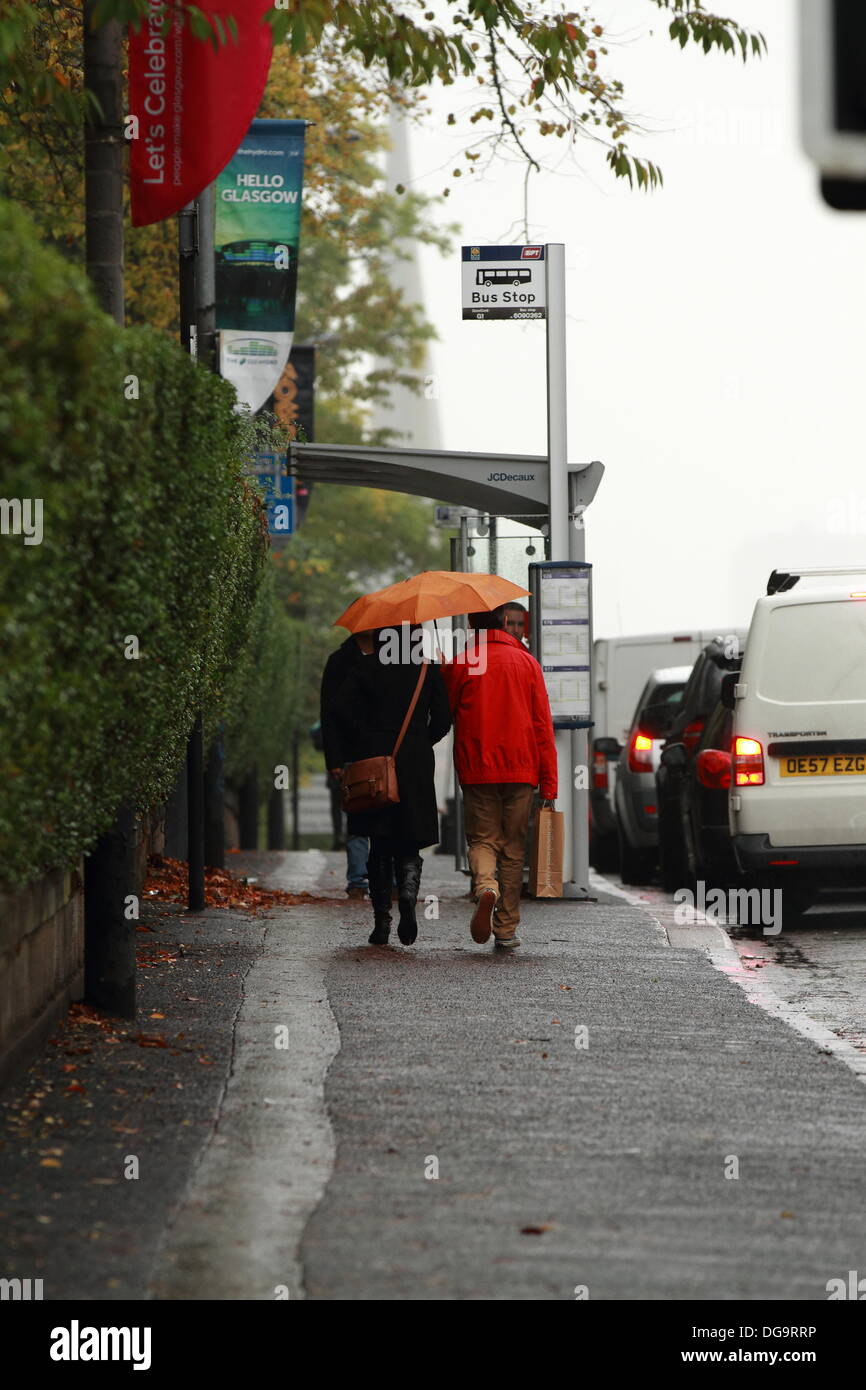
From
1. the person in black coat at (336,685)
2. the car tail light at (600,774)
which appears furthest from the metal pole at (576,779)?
the car tail light at (600,774)

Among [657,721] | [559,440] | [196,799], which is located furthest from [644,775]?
[196,799]

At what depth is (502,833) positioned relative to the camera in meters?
12.1

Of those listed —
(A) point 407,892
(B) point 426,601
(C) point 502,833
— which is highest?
(B) point 426,601

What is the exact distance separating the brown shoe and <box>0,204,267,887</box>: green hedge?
2053 mm

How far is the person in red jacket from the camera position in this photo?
12.0 m

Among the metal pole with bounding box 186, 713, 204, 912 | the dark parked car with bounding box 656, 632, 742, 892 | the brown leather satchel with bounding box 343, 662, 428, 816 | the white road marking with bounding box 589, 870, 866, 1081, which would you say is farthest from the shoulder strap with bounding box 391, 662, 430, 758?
the dark parked car with bounding box 656, 632, 742, 892

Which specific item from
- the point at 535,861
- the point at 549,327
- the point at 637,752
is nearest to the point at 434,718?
the point at 535,861

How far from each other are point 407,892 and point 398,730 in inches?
36.4

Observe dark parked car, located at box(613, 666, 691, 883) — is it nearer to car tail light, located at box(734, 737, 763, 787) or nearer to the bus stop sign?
the bus stop sign

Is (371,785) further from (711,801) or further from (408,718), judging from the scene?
(711,801)

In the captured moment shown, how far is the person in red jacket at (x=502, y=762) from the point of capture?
39.4ft
